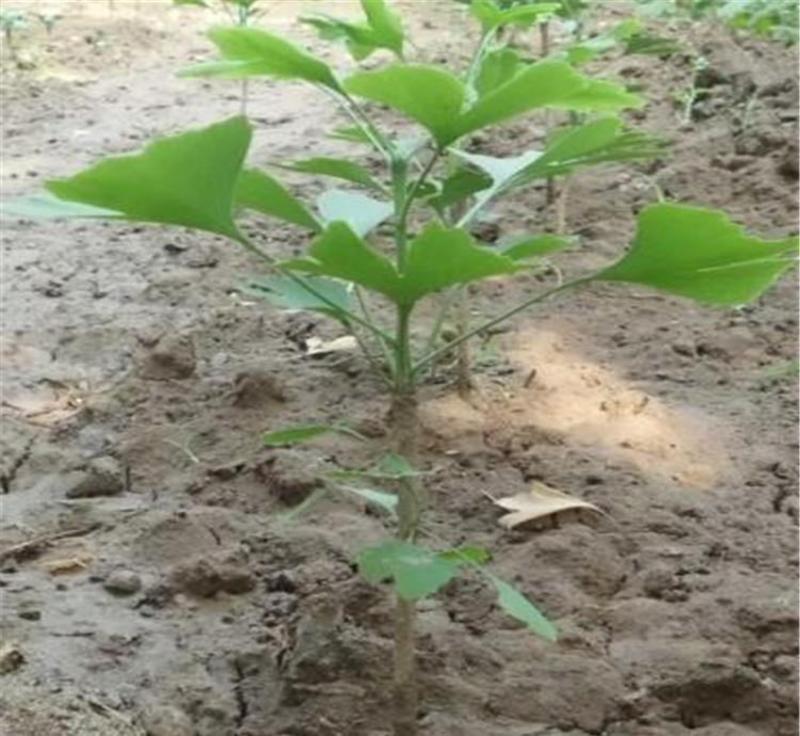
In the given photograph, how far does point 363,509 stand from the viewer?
2.11 m

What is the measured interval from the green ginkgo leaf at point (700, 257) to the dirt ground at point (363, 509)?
463mm

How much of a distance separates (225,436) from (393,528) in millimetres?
458

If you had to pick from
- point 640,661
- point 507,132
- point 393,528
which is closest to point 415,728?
point 640,661

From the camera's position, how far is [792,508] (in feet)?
6.74

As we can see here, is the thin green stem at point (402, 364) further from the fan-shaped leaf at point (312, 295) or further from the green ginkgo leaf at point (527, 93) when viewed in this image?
the green ginkgo leaf at point (527, 93)

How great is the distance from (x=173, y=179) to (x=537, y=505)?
2.99ft

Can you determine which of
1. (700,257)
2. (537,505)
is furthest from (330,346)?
(700,257)

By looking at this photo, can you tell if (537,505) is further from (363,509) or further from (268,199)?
(268,199)

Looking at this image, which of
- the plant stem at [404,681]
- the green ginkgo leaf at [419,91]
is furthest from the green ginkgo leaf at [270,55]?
the plant stem at [404,681]

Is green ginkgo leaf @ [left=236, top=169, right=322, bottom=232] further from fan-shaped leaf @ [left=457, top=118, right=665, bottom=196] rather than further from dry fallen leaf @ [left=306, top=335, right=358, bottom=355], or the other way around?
dry fallen leaf @ [left=306, top=335, right=358, bottom=355]

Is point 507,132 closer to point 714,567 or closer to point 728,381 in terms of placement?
point 728,381

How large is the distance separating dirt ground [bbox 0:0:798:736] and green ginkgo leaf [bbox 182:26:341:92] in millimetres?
640

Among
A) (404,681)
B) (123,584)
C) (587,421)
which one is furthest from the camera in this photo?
(587,421)

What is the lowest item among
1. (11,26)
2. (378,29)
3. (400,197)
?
(11,26)
